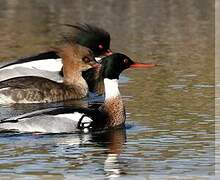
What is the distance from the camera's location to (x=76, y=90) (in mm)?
17016

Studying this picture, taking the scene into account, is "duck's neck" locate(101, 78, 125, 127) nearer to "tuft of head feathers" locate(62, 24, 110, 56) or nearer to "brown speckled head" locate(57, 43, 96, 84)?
"brown speckled head" locate(57, 43, 96, 84)

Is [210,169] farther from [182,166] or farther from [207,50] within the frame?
[207,50]

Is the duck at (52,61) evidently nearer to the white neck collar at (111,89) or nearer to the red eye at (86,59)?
the red eye at (86,59)

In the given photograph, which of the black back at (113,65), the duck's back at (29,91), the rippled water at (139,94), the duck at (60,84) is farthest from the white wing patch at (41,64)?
the black back at (113,65)

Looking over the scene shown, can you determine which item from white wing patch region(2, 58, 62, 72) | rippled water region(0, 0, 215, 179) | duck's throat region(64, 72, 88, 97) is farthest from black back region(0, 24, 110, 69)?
duck's throat region(64, 72, 88, 97)

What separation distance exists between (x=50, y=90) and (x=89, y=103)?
0.61 meters

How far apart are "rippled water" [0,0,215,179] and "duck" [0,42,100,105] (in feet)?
0.83

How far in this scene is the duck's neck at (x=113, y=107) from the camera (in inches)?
→ 540

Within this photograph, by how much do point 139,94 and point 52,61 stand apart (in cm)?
196

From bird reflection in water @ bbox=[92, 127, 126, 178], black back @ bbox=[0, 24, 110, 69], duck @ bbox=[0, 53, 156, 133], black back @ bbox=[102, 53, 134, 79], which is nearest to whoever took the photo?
bird reflection in water @ bbox=[92, 127, 126, 178]

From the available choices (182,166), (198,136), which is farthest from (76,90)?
(182,166)

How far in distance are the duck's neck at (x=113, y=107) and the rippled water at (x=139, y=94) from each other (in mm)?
164

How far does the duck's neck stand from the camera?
1371 centimetres

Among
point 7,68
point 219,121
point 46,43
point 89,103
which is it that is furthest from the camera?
point 46,43
